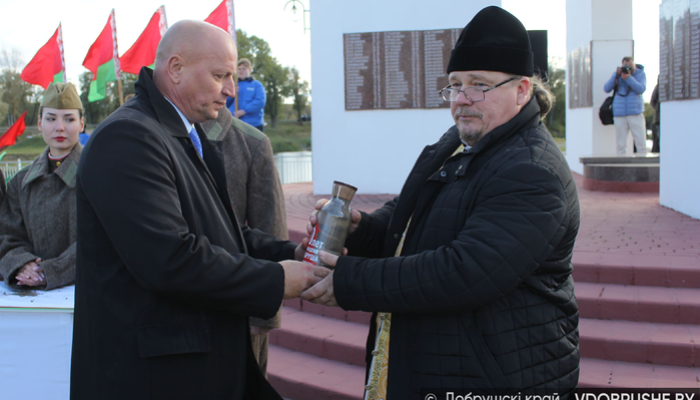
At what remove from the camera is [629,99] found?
1074 cm

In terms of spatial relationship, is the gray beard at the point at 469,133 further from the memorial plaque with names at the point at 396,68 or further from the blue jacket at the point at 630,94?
the blue jacket at the point at 630,94

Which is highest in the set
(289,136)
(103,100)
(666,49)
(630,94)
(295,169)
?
(103,100)

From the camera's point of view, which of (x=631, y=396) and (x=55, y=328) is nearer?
(x=55, y=328)

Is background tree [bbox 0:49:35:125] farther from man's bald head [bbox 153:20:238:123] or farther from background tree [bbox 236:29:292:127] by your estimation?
man's bald head [bbox 153:20:238:123]

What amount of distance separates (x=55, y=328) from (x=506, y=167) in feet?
7.35

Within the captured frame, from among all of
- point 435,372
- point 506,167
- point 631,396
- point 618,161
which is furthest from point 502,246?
point 618,161

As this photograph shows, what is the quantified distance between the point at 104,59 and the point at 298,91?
171 ft

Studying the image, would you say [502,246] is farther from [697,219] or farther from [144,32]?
[144,32]

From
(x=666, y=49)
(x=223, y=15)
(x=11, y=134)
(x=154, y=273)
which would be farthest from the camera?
(x=223, y=15)

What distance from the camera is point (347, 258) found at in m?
2.05

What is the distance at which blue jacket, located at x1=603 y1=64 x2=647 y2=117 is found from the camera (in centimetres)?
1063

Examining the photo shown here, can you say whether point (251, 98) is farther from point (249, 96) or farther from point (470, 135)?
point (470, 135)

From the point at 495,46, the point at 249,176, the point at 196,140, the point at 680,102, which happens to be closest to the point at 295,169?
the point at 680,102

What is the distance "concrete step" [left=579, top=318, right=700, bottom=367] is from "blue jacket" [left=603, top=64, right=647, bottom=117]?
26.0ft
